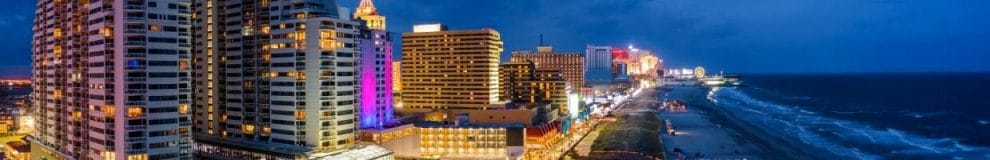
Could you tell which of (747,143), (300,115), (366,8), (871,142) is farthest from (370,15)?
(871,142)

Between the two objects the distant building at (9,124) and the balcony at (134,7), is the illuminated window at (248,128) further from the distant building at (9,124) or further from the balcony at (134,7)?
the distant building at (9,124)

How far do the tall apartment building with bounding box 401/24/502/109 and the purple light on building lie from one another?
4688 cm

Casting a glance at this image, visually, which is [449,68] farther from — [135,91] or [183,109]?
[135,91]

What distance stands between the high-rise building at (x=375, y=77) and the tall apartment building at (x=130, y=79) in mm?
46042

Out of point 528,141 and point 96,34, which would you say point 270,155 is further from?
point 528,141

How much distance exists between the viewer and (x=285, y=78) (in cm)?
9669

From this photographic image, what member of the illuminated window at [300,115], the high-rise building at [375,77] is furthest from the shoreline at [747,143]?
the illuminated window at [300,115]

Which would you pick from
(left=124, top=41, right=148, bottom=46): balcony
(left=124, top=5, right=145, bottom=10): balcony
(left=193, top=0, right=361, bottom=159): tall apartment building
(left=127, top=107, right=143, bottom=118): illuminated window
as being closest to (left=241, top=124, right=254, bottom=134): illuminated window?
(left=193, top=0, right=361, bottom=159): tall apartment building

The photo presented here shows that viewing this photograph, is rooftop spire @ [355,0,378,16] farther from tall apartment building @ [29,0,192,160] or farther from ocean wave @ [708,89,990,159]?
ocean wave @ [708,89,990,159]

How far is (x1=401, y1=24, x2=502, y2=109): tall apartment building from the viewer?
182500mm

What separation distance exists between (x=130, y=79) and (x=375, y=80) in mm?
60677

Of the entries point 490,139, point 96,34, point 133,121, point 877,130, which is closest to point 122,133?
point 133,121

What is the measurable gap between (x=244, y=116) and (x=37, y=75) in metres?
25.7

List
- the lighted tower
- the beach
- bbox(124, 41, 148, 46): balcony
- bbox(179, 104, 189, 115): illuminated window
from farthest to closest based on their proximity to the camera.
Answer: the lighted tower < the beach < bbox(179, 104, 189, 115): illuminated window < bbox(124, 41, 148, 46): balcony
